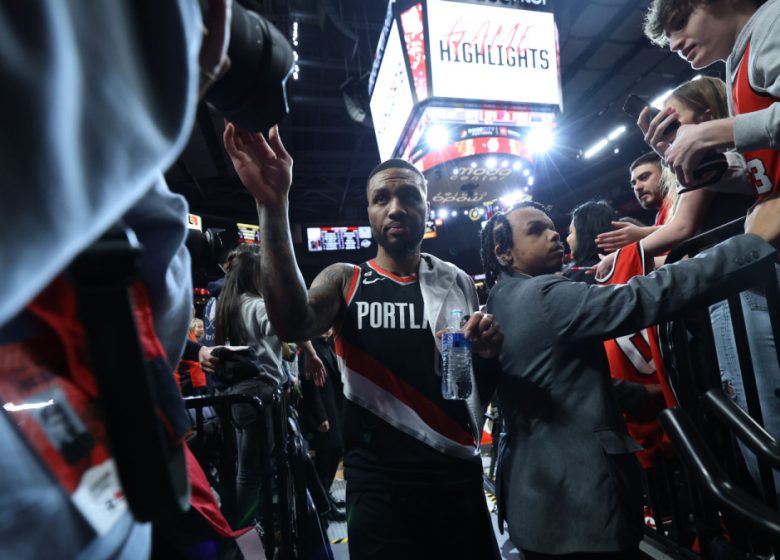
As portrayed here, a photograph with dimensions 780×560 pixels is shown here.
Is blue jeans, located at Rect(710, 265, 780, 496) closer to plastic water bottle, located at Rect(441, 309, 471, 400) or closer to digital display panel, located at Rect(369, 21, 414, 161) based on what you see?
plastic water bottle, located at Rect(441, 309, 471, 400)

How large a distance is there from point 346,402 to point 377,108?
592 cm

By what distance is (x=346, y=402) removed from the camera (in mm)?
2018

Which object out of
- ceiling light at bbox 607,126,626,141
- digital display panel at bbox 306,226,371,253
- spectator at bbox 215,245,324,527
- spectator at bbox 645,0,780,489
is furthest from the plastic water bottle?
digital display panel at bbox 306,226,371,253

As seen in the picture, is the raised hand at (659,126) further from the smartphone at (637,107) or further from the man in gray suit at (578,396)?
the man in gray suit at (578,396)

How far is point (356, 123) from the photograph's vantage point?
1095cm

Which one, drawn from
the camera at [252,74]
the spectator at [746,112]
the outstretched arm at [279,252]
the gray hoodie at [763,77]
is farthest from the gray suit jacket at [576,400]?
the camera at [252,74]

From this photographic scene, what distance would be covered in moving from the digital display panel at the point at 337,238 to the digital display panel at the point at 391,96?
9784 millimetres

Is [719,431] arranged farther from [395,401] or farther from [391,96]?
[391,96]

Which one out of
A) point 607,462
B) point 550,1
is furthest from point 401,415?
point 550,1

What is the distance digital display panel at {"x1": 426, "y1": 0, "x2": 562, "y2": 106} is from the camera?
4797 mm

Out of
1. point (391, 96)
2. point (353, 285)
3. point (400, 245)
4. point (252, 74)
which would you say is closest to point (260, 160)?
point (252, 74)

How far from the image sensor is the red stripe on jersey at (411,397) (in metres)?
1.90

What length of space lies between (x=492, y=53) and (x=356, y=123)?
642 centimetres

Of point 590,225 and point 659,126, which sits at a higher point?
point 590,225
